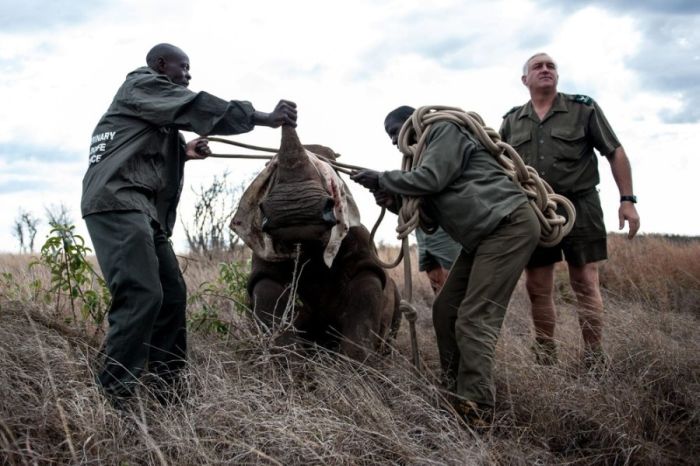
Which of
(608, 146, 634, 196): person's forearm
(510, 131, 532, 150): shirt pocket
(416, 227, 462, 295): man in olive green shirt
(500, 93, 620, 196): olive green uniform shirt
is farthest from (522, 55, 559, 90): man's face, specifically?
(416, 227, 462, 295): man in olive green shirt

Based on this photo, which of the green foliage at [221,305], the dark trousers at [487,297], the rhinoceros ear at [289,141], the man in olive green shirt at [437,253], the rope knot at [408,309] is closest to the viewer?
the dark trousers at [487,297]

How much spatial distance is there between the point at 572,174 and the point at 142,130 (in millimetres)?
3081

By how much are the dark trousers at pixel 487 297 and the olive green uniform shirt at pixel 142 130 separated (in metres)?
1.59

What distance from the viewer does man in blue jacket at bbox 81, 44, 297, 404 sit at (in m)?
4.64

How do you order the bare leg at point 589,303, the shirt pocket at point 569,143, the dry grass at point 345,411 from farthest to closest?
the shirt pocket at point 569,143 → the bare leg at point 589,303 → the dry grass at point 345,411

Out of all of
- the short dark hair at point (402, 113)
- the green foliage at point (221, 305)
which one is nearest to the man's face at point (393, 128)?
the short dark hair at point (402, 113)

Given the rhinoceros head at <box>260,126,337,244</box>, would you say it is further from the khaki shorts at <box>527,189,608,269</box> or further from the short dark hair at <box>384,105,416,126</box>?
the khaki shorts at <box>527,189,608,269</box>

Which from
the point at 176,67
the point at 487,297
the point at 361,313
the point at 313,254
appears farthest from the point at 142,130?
the point at 487,297

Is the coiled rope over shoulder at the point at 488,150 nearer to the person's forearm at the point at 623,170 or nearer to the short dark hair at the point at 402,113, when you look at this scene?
the short dark hair at the point at 402,113

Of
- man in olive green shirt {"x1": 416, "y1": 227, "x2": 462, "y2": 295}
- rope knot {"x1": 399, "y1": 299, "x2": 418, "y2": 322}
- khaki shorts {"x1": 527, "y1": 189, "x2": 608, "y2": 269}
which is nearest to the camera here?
rope knot {"x1": 399, "y1": 299, "x2": 418, "y2": 322}

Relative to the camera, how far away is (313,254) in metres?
5.44

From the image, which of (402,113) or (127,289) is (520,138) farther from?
(127,289)

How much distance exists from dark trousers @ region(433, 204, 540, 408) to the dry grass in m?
0.21

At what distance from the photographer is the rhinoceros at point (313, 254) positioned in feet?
16.2
